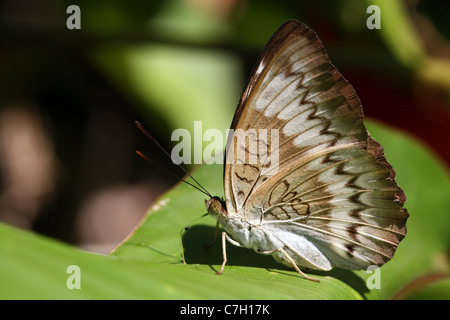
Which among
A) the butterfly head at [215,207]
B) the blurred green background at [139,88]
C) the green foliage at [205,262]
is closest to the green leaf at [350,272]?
the green foliage at [205,262]

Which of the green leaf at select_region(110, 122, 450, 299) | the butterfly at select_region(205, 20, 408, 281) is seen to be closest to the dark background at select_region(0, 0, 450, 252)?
the green leaf at select_region(110, 122, 450, 299)

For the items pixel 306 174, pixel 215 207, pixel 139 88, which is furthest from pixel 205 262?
pixel 139 88

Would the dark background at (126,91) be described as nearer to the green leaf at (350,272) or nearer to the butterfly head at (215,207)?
the green leaf at (350,272)

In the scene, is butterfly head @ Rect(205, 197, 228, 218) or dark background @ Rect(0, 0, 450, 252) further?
dark background @ Rect(0, 0, 450, 252)

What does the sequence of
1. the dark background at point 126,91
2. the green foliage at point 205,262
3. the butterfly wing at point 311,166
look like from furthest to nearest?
the dark background at point 126,91 < the butterfly wing at point 311,166 < the green foliage at point 205,262

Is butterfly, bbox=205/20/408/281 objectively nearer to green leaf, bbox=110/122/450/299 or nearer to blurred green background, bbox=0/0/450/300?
green leaf, bbox=110/122/450/299

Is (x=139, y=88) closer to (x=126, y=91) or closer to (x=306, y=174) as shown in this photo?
(x=126, y=91)

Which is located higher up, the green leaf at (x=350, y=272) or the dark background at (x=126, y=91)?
the dark background at (x=126, y=91)

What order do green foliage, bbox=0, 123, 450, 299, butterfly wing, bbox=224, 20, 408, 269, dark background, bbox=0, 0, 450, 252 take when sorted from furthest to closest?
dark background, bbox=0, 0, 450, 252 < butterfly wing, bbox=224, 20, 408, 269 < green foliage, bbox=0, 123, 450, 299
